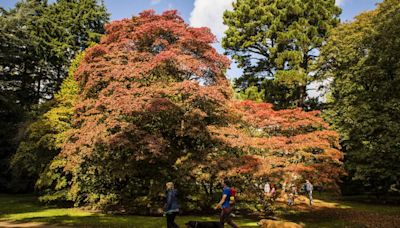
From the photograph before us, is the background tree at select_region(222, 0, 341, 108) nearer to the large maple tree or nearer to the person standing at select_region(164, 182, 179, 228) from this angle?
the large maple tree

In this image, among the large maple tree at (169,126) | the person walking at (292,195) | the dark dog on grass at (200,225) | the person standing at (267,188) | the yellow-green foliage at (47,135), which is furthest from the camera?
the yellow-green foliage at (47,135)

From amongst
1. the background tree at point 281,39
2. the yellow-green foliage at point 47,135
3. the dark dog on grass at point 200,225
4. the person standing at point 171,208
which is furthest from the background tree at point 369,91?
the yellow-green foliage at point 47,135

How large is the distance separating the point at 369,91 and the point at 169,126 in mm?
14699

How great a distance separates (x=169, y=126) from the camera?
1572 cm

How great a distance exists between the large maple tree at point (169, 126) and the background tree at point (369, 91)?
588 centimetres

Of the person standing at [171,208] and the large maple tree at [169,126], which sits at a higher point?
the large maple tree at [169,126]

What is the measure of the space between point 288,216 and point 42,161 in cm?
1522

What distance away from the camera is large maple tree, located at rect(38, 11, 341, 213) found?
14609 millimetres

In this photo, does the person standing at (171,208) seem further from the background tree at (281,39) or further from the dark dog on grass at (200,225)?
the background tree at (281,39)

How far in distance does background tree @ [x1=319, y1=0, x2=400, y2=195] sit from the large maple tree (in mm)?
5883

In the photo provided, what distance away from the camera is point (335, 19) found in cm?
3241

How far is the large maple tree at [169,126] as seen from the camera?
14.6m

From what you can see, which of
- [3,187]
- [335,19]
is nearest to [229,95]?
[335,19]

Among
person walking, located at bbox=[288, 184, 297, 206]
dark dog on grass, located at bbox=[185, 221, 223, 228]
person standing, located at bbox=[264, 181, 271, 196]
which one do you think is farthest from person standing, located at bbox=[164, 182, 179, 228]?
person walking, located at bbox=[288, 184, 297, 206]
